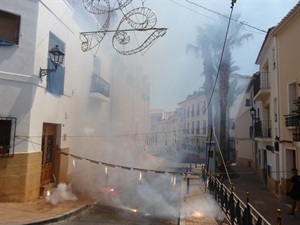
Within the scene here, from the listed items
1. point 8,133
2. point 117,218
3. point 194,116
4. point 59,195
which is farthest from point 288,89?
point 194,116

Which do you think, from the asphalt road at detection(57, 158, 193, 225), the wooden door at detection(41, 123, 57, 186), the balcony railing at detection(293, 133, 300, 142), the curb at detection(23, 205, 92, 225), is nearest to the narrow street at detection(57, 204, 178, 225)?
the asphalt road at detection(57, 158, 193, 225)

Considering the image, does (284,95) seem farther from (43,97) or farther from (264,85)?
(43,97)

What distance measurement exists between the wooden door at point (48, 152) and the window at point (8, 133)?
163 cm

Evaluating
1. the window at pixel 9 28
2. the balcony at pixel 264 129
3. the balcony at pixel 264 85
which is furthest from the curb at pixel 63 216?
the balcony at pixel 264 85

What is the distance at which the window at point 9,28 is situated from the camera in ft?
30.4

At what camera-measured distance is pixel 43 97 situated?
10273 millimetres

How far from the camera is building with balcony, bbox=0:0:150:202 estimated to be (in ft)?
29.9

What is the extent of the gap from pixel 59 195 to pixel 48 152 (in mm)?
1814

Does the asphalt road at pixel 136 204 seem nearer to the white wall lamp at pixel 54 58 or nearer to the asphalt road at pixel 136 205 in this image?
the asphalt road at pixel 136 205

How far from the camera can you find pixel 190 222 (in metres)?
7.92

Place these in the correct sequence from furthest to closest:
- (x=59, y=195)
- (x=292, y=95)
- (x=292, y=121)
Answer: (x=292, y=95)
(x=292, y=121)
(x=59, y=195)

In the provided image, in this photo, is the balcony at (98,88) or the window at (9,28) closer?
the window at (9,28)

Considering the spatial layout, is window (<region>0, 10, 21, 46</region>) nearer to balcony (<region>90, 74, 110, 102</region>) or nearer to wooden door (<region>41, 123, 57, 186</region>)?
wooden door (<region>41, 123, 57, 186</region>)

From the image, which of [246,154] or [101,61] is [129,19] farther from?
[246,154]
